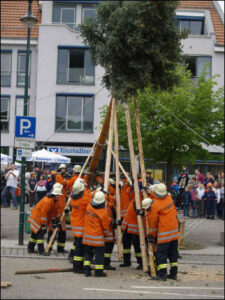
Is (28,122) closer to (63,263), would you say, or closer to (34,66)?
(63,263)

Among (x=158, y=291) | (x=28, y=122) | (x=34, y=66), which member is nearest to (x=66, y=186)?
(x=28, y=122)

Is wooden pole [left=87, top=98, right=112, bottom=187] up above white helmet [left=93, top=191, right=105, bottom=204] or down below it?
above

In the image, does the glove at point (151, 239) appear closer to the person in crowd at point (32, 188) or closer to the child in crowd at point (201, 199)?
the child in crowd at point (201, 199)

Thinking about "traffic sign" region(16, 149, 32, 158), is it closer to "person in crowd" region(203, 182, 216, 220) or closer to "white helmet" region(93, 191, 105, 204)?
"white helmet" region(93, 191, 105, 204)

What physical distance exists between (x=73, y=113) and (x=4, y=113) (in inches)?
154

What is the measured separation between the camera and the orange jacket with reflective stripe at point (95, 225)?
8562mm

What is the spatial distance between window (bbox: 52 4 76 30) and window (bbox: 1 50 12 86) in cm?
369

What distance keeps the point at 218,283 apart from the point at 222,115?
33.4 feet

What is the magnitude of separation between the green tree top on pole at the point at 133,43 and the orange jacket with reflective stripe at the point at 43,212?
4.73m

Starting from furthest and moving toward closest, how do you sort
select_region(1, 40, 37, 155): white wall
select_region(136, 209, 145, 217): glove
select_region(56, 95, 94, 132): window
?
select_region(56, 95, 94, 132): window, select_region(1, 40, 37, 155): white wall, select_region(136, 209, 145, 217): glove

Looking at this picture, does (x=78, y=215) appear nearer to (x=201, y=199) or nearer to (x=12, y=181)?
(x=201, y=199)

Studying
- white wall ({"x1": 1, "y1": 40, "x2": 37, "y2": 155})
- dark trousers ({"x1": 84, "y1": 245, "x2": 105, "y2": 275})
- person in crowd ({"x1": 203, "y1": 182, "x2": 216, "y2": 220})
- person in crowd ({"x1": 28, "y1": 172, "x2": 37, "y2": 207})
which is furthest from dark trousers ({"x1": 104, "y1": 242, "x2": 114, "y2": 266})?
white wall ({"x1": 1, "y1": 40, "x2": 37, "y2": 155})

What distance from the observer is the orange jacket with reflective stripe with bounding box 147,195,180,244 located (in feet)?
27.1

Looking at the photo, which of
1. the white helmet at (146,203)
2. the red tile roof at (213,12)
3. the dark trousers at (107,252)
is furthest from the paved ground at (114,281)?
the red tile roof at (213,12)
